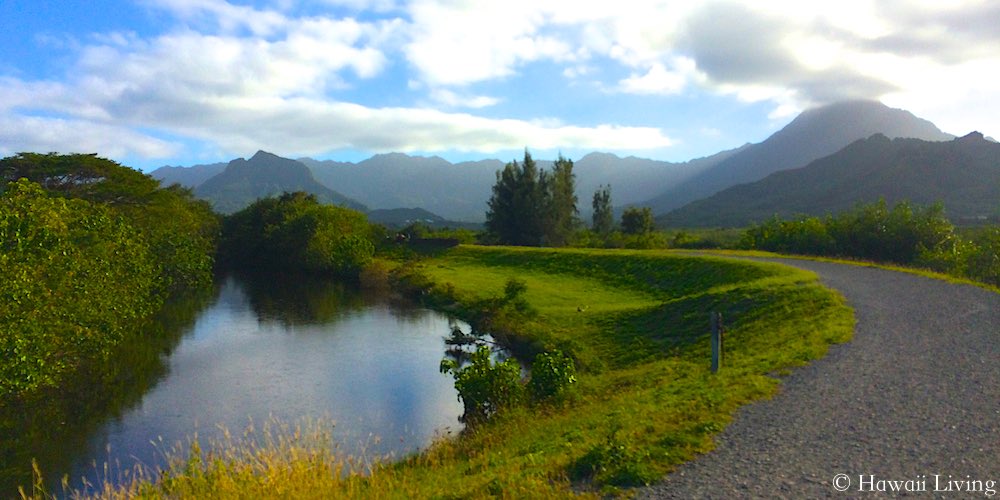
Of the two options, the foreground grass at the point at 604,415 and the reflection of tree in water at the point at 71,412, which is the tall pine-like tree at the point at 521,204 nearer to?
the foreground grass at the point at 604,415

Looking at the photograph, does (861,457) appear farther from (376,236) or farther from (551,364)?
(376,236)

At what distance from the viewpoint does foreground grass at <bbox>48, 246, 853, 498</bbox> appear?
1023cm

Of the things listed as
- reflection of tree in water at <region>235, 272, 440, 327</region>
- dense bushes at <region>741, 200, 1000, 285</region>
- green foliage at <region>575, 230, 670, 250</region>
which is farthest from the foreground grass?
green foliage at <region>575, 230, 670, 250</region>

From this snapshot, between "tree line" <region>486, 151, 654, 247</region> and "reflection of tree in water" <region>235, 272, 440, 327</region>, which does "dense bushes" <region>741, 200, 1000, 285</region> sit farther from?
"reflection of tree in water" <region>235, 272, 440, 327</region>

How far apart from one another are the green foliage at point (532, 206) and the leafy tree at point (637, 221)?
31.6 feet

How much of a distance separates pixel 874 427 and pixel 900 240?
46.4 m

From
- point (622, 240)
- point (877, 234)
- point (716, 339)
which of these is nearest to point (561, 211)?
point (622, 240)

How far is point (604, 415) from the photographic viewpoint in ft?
50.0

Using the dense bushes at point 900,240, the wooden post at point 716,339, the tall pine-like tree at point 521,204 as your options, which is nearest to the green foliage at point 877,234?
the dense bushes at point 900,240

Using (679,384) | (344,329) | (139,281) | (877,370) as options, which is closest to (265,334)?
(344,329)

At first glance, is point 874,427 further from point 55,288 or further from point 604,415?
point 55,288

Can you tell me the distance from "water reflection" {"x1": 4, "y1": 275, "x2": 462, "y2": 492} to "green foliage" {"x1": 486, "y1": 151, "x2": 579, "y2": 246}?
140 ft

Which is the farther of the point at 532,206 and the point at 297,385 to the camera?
the point at 532,206

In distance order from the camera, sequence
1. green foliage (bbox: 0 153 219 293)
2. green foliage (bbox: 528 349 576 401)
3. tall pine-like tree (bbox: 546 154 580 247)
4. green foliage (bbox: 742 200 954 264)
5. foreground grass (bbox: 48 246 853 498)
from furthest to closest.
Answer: tall pine-like tree (bbox: 546 154 580 247) < green foliage (bbox: 0 153 219 293) < green foliage (bbox: 742 200 954 264) < green foliage (bbox: 528 349 576 401) < foreground grass (bbox: 48 246 853 498)
